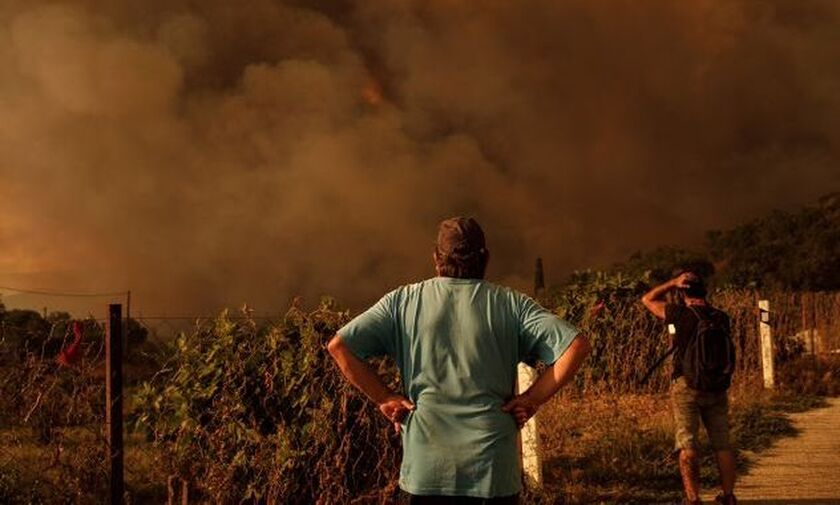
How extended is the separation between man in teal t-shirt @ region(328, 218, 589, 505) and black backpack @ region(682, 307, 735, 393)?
3557 millimetres

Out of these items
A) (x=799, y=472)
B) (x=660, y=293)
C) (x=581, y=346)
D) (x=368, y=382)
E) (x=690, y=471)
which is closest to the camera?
(x=581, y=346)

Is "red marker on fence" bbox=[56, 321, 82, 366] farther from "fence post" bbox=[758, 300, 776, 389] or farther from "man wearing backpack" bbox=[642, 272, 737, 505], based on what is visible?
"fence post" bbox=[758, 300, 776, 389]

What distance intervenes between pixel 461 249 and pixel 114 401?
13.6 ft

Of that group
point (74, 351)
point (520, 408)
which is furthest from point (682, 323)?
point (74, 351)

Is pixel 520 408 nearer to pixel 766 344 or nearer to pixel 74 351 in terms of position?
pixel 74 351

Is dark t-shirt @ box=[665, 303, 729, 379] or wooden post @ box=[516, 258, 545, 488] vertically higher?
dark t-shirt @ box=[665, 303, 729, 379]

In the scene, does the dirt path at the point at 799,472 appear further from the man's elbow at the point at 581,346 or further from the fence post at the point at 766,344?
the man's elbow at the point at 581,346

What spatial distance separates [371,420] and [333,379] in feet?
1.28

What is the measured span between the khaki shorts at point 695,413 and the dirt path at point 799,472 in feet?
4.57

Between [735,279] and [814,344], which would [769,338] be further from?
[735,279]

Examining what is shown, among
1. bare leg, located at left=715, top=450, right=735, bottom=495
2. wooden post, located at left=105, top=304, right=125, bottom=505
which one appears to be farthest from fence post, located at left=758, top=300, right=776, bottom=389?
wooden post, located at left=105, top=304, right=125, bottom=505

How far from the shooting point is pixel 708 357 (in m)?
7.46

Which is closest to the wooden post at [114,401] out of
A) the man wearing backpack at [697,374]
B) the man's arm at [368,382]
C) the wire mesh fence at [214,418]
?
the wire mesh fence at [214,418]

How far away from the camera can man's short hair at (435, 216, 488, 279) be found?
13.6 ft
